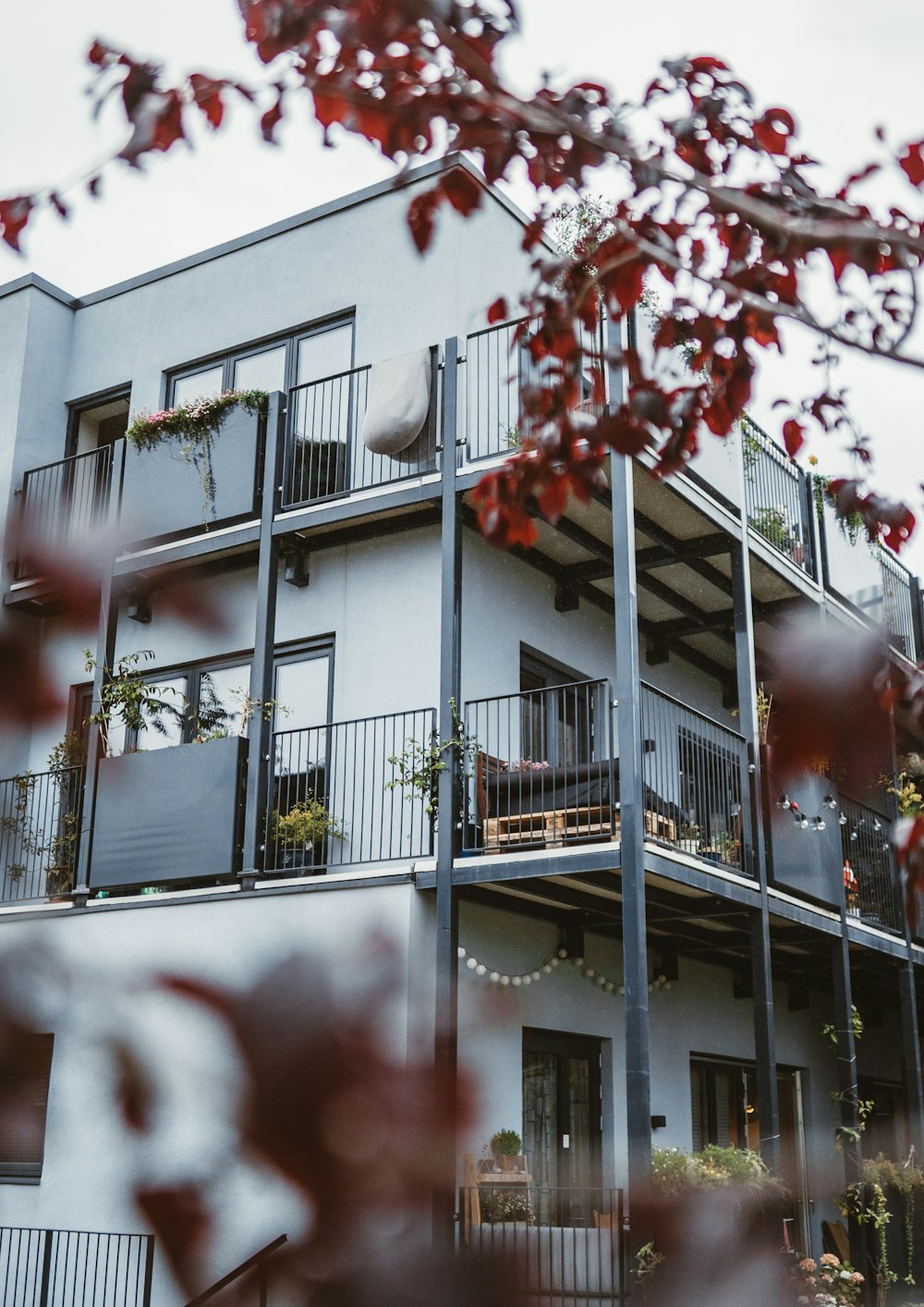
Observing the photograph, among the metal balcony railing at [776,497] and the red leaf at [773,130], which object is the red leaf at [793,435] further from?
the metal balcony railing at [776,497]

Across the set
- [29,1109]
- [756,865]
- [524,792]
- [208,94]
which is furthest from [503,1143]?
[756,865]

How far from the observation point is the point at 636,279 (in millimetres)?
3096

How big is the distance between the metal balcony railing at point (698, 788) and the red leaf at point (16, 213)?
7.14 m

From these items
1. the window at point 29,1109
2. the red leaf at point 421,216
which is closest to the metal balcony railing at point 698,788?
the red leaf at point 421,216

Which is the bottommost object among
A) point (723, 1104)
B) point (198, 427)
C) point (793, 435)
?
point (723, 1104)

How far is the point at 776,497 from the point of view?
42.2ft

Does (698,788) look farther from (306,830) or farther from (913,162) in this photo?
(913,162)

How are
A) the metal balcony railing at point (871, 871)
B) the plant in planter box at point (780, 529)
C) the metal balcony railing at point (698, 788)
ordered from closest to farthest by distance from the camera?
the metal balcony railing at point (698, 788), the plant in planter box at point (780, 529), the metal balcony railing at point (871, 871)

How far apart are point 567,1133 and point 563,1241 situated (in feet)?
17.5

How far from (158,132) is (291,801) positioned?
869 cm

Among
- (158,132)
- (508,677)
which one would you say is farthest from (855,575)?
(158,132)

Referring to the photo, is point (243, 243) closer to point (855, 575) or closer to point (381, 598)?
point (381, 598)

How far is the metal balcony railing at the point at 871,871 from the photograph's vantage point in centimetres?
1300

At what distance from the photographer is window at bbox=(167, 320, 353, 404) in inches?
483
